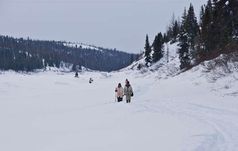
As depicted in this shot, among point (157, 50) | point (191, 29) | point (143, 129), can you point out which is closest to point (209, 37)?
point (191, 29)

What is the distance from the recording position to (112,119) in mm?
18297

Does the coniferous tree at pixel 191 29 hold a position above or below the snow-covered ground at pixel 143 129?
above

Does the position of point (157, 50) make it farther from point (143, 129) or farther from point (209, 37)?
point (143, 129)

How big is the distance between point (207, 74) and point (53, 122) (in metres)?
14.8

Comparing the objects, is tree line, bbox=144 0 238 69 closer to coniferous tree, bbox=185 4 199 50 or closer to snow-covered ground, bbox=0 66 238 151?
coniferous tree, bbox=185 4 199 50

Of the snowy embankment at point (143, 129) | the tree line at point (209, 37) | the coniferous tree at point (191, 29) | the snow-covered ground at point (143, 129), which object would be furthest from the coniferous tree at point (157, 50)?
the snow-covered ground at point (143, 129)

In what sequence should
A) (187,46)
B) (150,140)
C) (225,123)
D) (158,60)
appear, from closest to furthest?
(150,140) → (225,123) → (187,46) → (158,60)

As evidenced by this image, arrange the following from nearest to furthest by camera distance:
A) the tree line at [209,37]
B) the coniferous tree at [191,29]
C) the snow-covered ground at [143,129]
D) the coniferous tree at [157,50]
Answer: the snow-covered ground at [143,129], the tree line at [209,37], the coniferous tree at [191,29], the coniferous tree at [157,50]

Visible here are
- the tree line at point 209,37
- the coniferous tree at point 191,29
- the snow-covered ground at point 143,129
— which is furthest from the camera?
the coniferous tree at point 191,29

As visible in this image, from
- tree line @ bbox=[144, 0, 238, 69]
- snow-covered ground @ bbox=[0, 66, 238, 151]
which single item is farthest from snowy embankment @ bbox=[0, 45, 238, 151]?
tree line @ bbox=[144, 0, 238, 69]

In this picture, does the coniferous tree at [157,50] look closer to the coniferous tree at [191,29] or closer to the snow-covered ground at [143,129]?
the coniferous tree at [191,29]

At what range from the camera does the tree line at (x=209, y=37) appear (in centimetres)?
2700

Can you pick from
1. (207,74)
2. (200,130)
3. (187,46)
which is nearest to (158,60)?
(187,46)

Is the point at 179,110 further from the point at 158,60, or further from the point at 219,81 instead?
the point at 158,60
